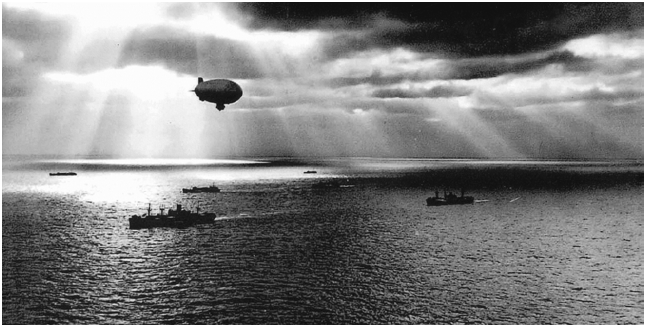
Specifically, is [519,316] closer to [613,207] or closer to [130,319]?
[130,319]

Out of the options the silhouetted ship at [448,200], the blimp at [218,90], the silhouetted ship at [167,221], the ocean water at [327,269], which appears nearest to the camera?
the ocean water at [327,269]

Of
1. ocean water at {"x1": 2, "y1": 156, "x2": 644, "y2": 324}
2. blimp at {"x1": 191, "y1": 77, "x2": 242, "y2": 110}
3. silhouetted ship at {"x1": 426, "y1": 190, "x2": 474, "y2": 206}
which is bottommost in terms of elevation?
ocean water at {"x1": 2, "y1": 156, "x2": 644, "y2": 324}

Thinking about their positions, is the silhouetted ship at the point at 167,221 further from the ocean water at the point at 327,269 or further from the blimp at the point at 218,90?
the blimp at the point at 218,90

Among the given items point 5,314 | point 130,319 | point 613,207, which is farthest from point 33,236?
point 613,207

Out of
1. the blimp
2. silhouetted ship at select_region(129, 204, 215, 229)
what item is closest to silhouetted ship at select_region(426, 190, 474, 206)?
silhouetted ship at select_region(129, 204, 215, 229)

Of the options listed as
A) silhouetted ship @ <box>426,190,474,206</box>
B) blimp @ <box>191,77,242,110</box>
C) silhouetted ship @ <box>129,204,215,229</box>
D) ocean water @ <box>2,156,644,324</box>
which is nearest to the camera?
ocean water @ <box>2,156,644,324</box>

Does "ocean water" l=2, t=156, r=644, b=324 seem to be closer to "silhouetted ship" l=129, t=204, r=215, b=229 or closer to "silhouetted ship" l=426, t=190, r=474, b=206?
Answer: "silhouetted ship" l=129, t=204, r=215, b=229

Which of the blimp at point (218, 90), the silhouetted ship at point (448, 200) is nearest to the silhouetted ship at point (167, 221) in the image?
the blimp at point (218, 90)

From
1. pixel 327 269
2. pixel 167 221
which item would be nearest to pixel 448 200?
pixel 167 221

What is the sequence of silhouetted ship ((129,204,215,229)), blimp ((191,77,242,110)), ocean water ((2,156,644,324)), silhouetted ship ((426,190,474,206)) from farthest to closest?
silhouetted ship ((426,190,474,206)) < silhouetted ship ((129,204,215,229)) < blimp ((191,77,242,110)) < ocean water ((2,156,644,324))

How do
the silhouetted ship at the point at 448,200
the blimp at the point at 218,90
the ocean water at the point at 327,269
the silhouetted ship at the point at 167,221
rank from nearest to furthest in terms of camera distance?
the ocean water at the point at 327,269, the blimp at the point at 218,90, the silhouetted ship at the point at 167,221, the silhouetted ship at the point at 448,200

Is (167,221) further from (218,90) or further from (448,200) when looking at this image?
(448,200)
